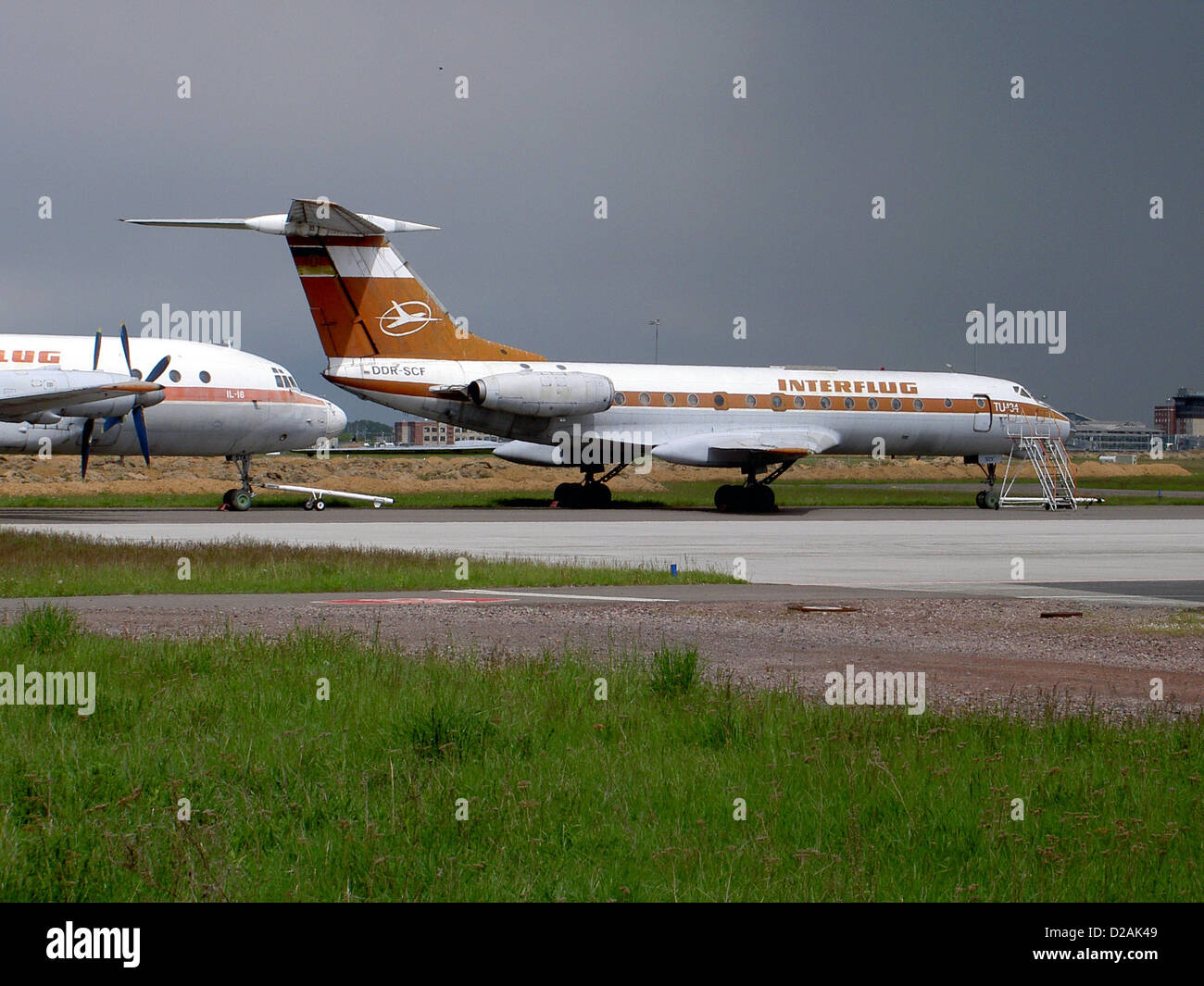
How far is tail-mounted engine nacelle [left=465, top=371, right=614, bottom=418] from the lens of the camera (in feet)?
141

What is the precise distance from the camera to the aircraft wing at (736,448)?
4566 centimetres

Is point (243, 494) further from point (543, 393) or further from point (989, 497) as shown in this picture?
point (989, 497)

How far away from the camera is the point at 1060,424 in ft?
176

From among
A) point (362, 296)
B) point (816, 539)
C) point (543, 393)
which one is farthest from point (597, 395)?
point (816, 539)

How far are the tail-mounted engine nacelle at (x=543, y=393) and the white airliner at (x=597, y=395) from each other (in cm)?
4

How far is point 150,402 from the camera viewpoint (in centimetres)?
3831

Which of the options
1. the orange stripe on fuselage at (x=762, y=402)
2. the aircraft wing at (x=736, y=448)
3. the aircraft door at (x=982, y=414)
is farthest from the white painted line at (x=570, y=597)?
the aircraft door at (x=982, y=414)

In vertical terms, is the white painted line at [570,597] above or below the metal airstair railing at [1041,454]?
below

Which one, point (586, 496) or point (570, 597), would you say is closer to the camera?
point (570, 597)

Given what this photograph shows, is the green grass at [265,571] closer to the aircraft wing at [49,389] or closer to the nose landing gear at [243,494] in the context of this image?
the aircraft wing at [49,389]

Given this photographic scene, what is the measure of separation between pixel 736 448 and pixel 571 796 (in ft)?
126

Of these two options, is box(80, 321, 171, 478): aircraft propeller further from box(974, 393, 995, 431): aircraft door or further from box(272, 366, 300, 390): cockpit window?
box(974, 393, 995, 431): aircraft door

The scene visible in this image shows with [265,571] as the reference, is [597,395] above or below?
above
